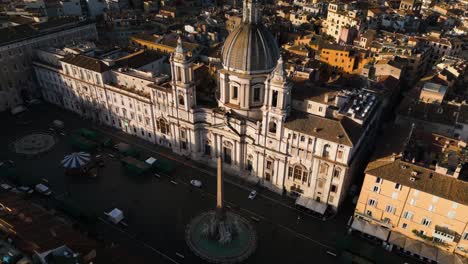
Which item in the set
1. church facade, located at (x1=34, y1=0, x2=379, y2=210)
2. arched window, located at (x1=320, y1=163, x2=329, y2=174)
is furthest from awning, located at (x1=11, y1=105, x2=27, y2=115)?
arched window, located at (x1=320, y1=163, x2=329, y2=174)

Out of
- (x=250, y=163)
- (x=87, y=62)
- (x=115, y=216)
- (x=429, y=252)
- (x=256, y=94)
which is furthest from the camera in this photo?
(x=87, y=62)

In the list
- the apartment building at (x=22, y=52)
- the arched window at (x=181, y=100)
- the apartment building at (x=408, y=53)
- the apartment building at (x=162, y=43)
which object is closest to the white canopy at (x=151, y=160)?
the arched window at (x=181, y=100)

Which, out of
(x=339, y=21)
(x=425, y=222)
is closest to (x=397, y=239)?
(x=425, y=222)

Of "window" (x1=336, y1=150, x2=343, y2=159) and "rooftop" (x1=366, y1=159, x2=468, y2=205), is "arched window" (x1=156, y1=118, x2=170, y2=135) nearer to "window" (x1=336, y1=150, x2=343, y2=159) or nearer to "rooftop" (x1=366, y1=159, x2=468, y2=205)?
"window" (x1=336, y1=150, x2=343, y2=159)

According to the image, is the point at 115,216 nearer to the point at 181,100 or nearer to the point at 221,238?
the point at 221,238

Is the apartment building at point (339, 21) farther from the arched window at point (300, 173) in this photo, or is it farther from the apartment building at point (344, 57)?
the arched window at point (300, 173)
